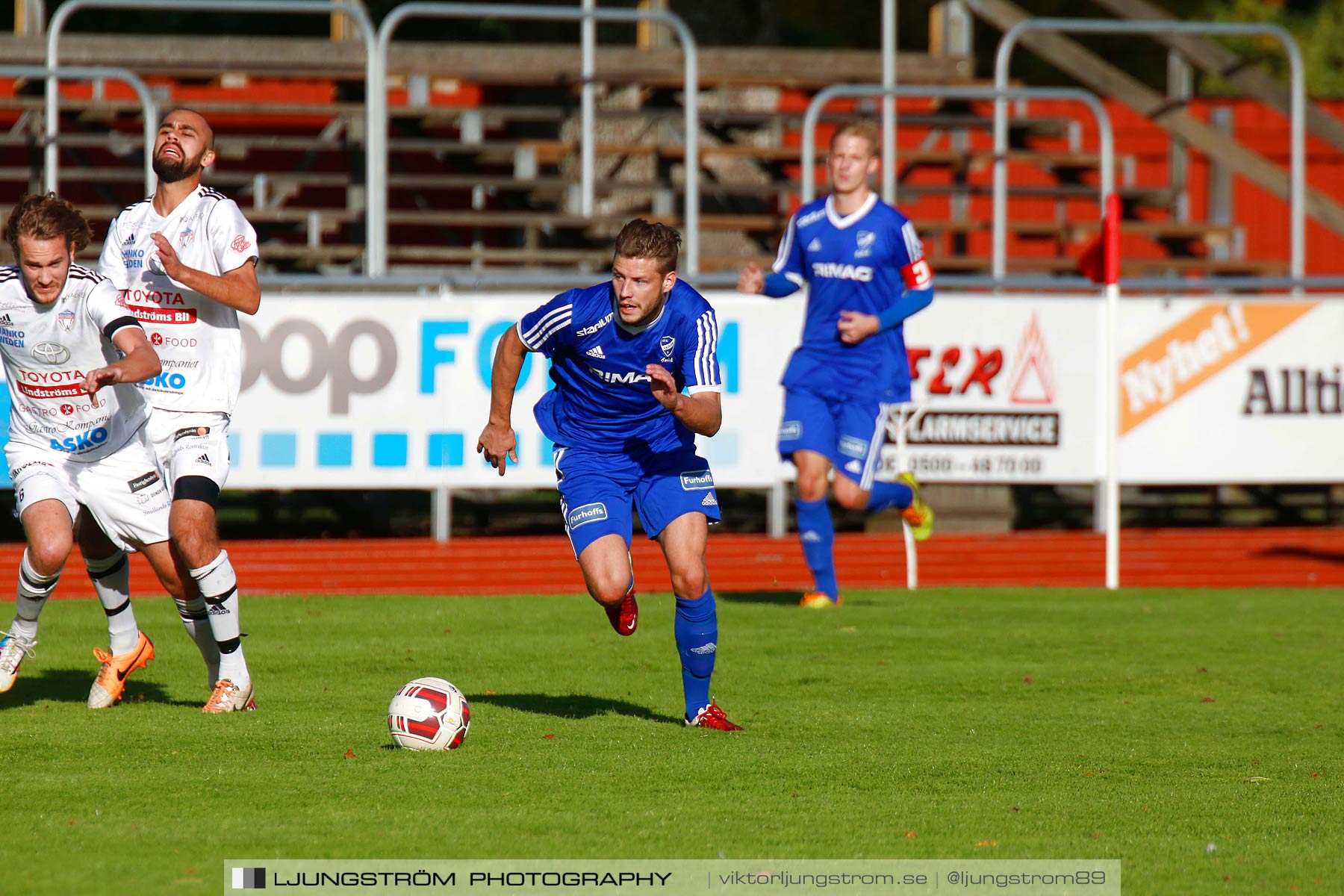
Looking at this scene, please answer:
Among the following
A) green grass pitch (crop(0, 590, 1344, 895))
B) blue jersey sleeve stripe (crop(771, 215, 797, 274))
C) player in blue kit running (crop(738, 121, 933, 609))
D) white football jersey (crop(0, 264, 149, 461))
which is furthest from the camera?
blue jersey sleeve stripe (crop(771, 215, 797, 274))

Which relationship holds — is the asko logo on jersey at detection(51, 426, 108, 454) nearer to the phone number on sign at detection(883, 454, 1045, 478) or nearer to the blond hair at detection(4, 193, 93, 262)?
the blond hair at detection(4, 193, 93, 262)

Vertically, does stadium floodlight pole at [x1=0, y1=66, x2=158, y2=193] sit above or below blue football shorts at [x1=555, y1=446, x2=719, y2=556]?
above

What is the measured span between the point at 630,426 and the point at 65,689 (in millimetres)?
2719

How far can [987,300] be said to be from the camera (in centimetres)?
1319

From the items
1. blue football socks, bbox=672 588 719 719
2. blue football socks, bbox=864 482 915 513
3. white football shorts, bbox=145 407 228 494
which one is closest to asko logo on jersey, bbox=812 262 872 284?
blue football socks, bbox=864 482 915 513

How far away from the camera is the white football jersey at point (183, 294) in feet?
21.9

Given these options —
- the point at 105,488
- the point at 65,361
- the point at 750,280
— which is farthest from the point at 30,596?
the point at 750,280

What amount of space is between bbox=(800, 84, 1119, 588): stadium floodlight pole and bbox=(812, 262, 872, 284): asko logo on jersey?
2.19m

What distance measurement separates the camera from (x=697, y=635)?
21.0 feet

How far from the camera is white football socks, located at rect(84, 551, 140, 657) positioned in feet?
22.6

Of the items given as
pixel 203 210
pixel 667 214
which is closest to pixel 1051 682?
pixel 203 210

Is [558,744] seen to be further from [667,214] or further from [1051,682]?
[667,214]

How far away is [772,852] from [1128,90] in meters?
16.2

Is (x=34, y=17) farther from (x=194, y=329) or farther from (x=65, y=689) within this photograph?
(x=194, y=329)
